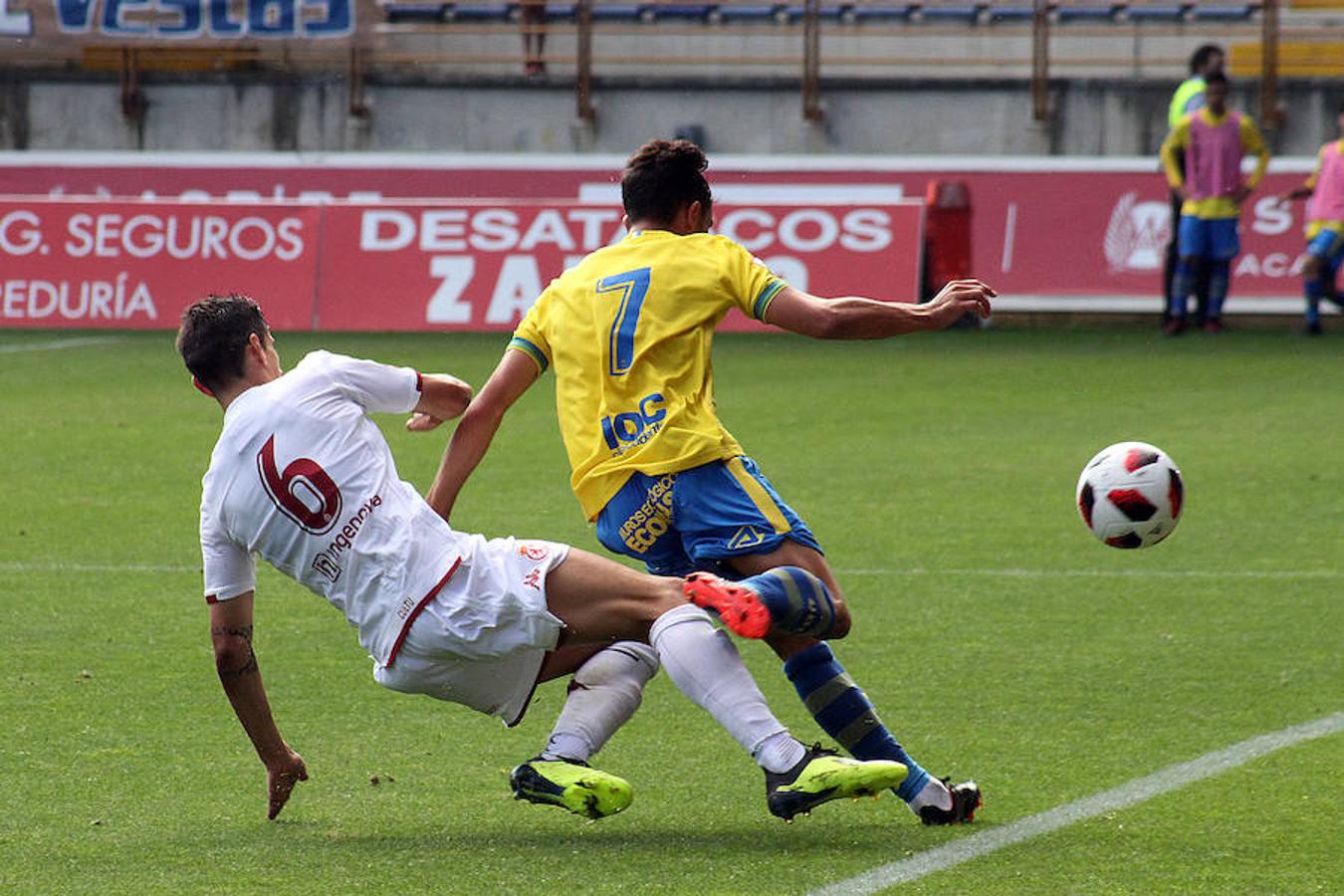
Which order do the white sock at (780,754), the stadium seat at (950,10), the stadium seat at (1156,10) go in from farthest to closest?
the stadium seat at (950,10) < the stadium seat at (1156,10) < the white sock at (780,754)

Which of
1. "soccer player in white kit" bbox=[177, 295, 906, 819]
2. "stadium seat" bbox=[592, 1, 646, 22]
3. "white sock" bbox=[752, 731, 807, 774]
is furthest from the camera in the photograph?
"stadium seat" bbox=[592, 1, 646, 22]

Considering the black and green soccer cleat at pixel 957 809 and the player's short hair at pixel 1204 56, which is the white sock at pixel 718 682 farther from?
the player's short hair at pixel 1204 56

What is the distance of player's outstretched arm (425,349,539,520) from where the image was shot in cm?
490

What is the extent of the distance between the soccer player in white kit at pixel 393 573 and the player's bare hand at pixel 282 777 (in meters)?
0.19

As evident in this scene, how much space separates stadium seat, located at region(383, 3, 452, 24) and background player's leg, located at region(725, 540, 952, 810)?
2050cm

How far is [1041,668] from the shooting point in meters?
6.52

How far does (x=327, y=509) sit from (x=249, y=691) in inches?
20.5

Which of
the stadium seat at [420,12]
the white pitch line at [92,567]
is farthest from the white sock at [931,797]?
the stadium seat at [420,12]

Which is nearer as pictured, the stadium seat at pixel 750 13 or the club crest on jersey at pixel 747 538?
the club crest on jersey at pixel 747 538

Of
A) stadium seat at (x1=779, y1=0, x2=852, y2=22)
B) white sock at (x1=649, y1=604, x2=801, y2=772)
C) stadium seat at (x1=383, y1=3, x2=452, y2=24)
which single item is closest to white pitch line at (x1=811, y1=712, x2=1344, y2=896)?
white sock at (x1=649, y1=604, x2=801, y2=772)

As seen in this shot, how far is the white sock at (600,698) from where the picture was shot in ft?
15.6

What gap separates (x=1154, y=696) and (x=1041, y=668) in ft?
1.58

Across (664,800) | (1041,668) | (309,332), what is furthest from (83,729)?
(309,332)

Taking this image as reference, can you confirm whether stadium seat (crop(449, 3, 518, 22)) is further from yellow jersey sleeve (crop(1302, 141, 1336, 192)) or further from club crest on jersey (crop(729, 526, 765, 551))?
club crest on jersey (crop(729, 526, 765, 551))
